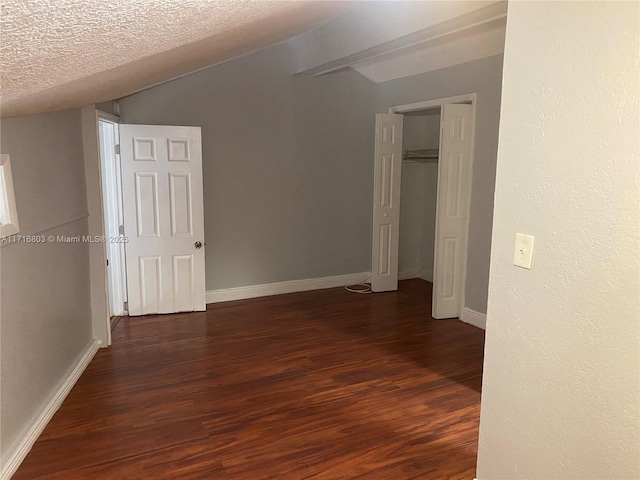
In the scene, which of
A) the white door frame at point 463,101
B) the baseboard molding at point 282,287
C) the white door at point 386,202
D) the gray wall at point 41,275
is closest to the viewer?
the gray wall at point 41,275

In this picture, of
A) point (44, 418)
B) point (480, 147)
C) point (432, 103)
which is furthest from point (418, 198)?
point (44, 418)

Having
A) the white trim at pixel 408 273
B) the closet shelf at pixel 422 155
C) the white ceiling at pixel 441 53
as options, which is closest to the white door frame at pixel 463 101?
the white ceiling at pixel 441 53

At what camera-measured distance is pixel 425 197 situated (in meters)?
6.45

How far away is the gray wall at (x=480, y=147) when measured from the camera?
4.29 meters

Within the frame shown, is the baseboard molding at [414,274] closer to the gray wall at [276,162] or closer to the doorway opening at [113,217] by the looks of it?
the gray wall at [276,162]

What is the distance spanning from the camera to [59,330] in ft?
10.4

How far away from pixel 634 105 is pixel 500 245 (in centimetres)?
71

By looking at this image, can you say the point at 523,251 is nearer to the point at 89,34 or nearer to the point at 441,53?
the point at 89,34

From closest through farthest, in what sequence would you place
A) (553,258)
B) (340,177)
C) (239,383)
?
(553,258) < (239,383) < (340,177)

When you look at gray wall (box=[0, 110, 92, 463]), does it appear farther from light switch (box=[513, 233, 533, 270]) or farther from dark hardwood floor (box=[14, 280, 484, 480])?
light switch (box=[513, 233, 533, 270])

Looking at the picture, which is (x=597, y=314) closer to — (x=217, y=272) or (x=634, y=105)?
(x=634, y=105)

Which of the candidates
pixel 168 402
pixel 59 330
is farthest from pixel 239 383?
pixel 59 330

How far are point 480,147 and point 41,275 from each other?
12.2ft

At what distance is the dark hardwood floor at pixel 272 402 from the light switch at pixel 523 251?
4.07 ft
